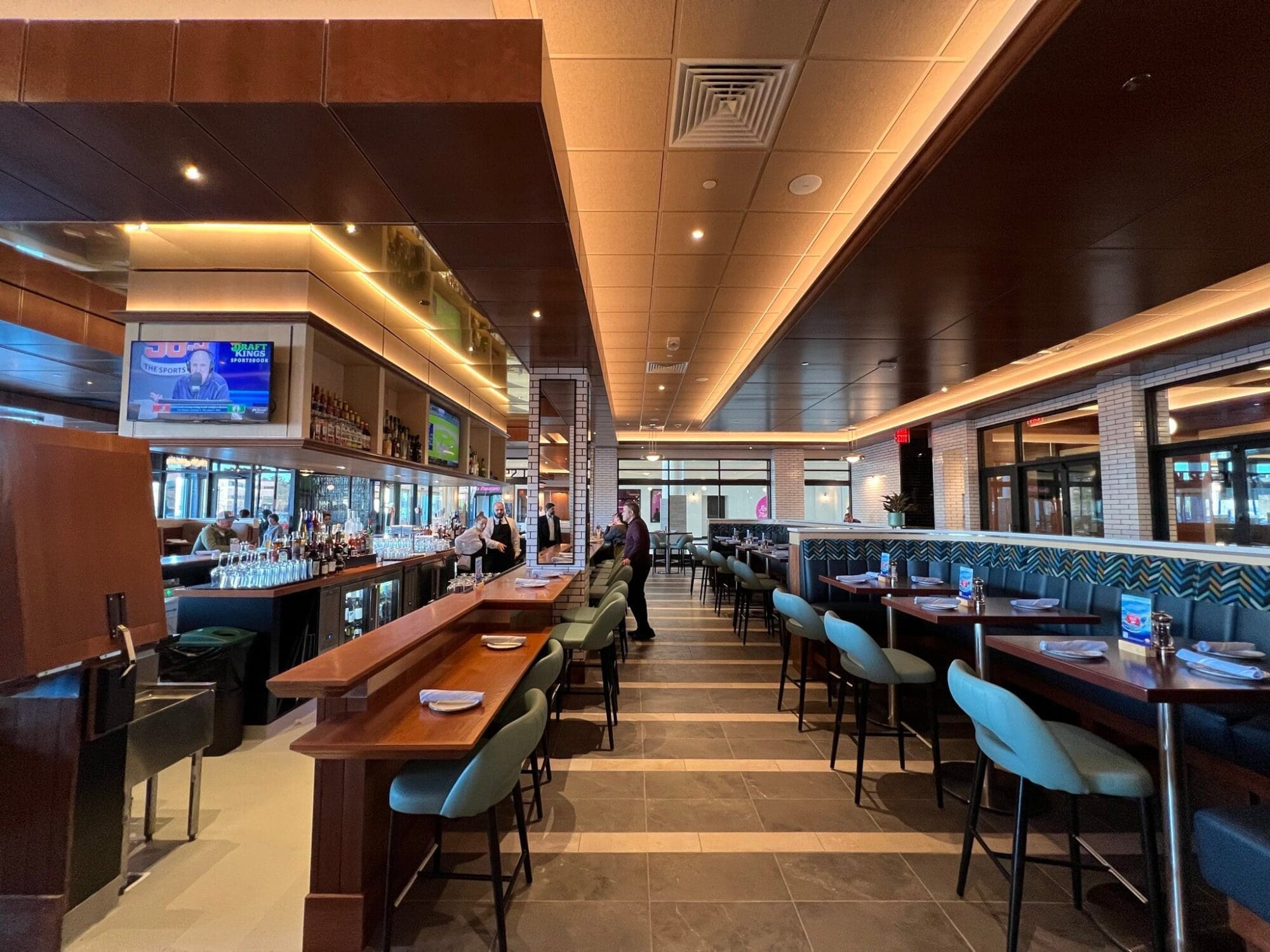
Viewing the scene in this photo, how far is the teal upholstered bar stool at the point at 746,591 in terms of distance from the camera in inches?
243

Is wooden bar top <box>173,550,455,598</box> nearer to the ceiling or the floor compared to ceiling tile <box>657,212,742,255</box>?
nearer to the floor

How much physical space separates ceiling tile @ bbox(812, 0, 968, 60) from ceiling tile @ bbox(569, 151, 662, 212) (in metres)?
1.03

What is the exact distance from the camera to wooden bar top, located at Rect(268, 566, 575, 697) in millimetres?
1933

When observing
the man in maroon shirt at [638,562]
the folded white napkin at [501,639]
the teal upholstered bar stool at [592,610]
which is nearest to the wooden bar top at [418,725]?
the folded white napkin at [501,639]

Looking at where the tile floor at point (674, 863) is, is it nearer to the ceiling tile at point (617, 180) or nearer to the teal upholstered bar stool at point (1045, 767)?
the teal upholstered bar stool at point (1045, 767)

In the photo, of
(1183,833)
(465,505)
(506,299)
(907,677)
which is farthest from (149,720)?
(465,505)

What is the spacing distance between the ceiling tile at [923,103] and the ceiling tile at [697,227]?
3.26 feet

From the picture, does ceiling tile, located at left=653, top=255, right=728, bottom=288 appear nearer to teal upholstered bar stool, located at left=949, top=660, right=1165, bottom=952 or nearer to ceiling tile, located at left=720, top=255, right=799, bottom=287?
ceiling tile, located at left=720, top=255, right=799, bottom=287

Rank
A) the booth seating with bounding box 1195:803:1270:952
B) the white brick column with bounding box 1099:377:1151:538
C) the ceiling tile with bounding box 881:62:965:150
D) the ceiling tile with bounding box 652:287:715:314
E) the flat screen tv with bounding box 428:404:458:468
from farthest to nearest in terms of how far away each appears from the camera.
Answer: the white brick column with bounding box 1099:377:1151:538 < the flat screen tv with bounding box 428:404:458:468 < the ceiling tile with bounding box 652:287:715:314 < the ceiling tile with bounding box 881:62:965:150 < the booth seating with bounding box 1195:803:1270:952

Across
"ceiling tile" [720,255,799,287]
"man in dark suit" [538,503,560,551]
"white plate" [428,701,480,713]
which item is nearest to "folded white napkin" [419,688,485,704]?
"white plate" [428,701,480,713]

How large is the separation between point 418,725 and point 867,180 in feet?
12.2

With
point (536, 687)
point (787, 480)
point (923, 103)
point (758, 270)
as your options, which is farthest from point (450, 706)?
point (787, 480)

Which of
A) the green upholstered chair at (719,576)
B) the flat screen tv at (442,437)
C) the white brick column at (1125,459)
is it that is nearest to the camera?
the flat screen tv at (442,437)

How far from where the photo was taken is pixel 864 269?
369 centimetres
